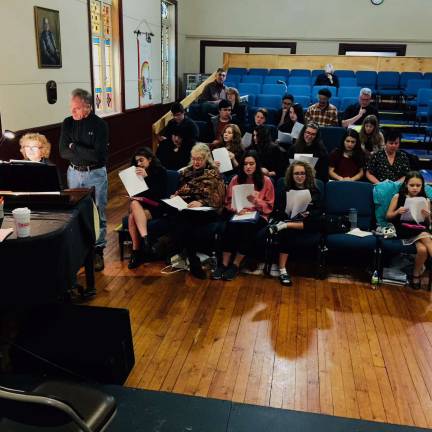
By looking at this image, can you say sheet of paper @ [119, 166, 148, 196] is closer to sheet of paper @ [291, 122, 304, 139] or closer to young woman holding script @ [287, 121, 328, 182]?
young woman holding script @ [287, 121, 328, 182]

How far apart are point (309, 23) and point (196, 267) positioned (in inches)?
374

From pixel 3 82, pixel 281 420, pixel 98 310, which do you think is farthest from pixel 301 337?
pixel 3 82

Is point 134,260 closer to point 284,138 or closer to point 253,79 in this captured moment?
point 284,138

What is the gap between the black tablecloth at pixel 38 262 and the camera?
2.63 m

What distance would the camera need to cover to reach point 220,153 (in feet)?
16.4

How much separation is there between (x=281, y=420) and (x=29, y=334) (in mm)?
Result: 1492

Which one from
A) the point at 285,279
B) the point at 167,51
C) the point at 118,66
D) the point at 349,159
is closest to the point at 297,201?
the point at 285,279

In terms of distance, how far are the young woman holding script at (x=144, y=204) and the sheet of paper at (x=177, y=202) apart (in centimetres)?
14

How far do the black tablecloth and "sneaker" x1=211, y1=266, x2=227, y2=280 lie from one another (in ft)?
4.89

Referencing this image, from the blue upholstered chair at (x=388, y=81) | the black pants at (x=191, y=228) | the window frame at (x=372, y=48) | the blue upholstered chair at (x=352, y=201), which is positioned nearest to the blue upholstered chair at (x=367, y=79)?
the blue upholstered chair at (x=388, y=81)

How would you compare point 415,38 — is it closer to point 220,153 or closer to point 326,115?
point 326,115

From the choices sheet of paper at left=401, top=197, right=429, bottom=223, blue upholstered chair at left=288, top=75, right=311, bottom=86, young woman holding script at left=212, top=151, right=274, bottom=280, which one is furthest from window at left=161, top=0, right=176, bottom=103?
sheet of paper at left=401, top=197, right=429, bottom=223

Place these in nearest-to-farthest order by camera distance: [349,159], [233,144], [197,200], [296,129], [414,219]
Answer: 1. [414,219]
2. [197,200]
3. [349,159]
4. [233,144]
5. [296,129]

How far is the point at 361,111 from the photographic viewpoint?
661 cm
